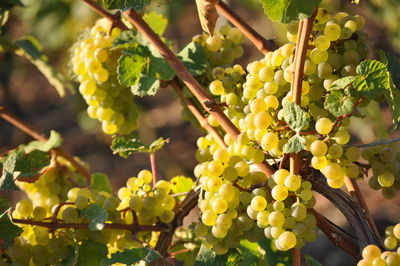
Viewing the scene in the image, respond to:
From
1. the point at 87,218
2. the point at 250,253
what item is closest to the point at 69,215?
the point at 87,218

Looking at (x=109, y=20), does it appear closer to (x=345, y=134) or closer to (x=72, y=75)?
(x=72, y=75)

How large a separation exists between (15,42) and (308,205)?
0.65 metres

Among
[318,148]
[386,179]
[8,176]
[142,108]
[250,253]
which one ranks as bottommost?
[142,108]

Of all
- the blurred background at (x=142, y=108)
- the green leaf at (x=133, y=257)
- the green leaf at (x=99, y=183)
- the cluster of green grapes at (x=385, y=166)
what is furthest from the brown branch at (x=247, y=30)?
the blurred background at (x=142, y=108)

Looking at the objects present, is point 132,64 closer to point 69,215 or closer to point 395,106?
point 69,215

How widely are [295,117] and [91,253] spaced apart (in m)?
0.31

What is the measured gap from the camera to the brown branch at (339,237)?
0.63 m

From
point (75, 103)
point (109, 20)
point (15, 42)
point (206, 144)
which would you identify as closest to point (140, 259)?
point (206, 144)

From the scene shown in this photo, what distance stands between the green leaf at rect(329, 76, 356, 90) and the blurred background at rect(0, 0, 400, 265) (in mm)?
1704

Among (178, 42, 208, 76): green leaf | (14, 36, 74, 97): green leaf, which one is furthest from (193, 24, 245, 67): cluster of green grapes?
(14, 36, 74, 97): green leaf

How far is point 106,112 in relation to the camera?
0.85 meters

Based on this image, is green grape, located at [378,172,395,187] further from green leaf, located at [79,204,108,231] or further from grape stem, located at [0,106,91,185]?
grape stem, located at [0,106,91,185]

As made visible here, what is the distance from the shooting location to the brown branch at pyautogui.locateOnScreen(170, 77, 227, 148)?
723 mm

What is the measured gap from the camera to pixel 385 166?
0.67 metres
